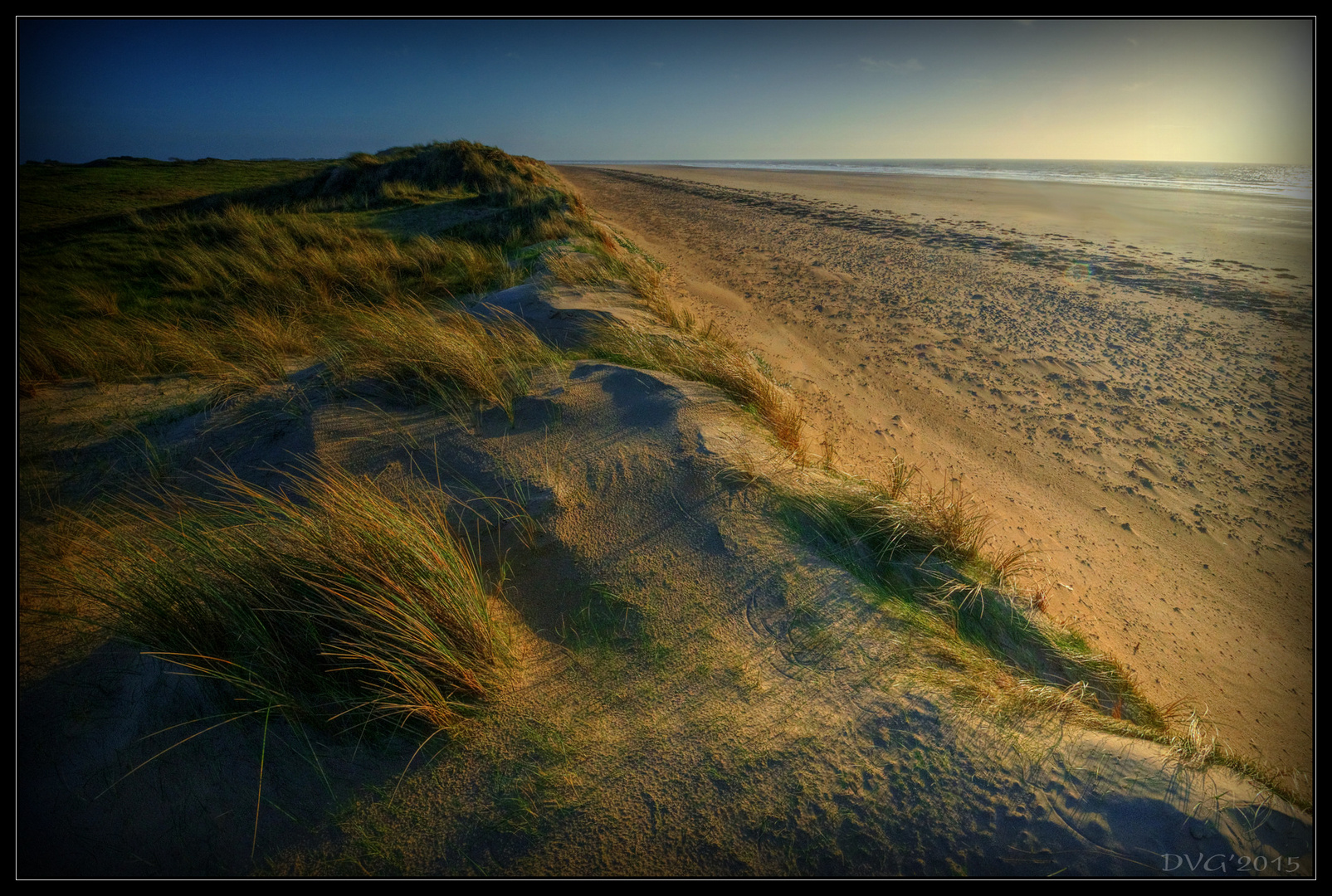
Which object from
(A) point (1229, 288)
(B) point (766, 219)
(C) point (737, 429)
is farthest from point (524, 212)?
(A) point (1229, 288)

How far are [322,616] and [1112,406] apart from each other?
7068 millimetres

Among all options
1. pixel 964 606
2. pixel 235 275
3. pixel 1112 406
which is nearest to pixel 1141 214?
pixel 1112 406

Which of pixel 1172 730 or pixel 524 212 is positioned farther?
pixel 524 212

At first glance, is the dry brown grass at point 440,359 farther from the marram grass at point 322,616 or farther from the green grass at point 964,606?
the green grass at point 964,606

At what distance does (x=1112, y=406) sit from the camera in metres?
5.46

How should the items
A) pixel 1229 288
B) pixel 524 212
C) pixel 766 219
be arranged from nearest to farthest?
pixel 1229 288 → pixel 524 212 → pixel 766 219

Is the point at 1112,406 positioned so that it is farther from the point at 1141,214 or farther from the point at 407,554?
the point at 1141,214

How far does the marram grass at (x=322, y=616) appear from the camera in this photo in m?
1.87

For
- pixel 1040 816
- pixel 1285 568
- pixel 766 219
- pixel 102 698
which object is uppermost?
pixel 766 219

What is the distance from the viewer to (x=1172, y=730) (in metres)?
2.29

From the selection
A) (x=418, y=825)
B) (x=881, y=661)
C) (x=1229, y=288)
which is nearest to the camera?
(x=418, y=825)

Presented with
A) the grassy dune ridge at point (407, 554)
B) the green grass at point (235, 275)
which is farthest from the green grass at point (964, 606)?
the green grass at point (235, 275)

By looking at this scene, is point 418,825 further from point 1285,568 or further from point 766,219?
point 766,219

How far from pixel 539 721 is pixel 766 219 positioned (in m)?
17.9
